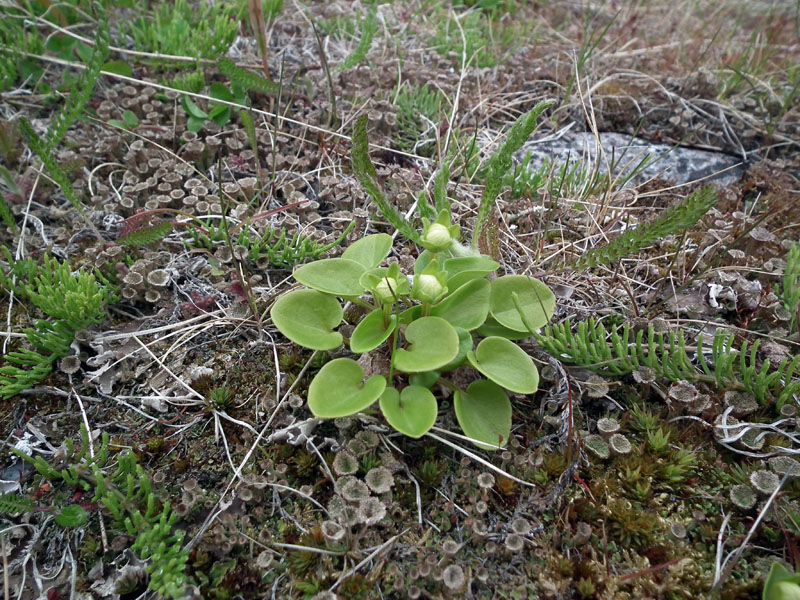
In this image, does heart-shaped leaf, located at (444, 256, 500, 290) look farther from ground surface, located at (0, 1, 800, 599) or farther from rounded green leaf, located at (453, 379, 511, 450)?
rounded green leaf, located at (453, 379, 511, 450)

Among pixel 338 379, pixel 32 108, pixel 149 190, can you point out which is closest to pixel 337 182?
pixel 149 190

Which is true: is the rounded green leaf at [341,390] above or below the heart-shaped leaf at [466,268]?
below

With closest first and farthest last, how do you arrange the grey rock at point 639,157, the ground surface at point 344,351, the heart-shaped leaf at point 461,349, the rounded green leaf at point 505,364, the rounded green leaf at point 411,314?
1. the ground surface at point 344,351
2. the rounded green leaf at point 505,364
3. the heart-shaped leaf at point 461,349
4. the rounded green leaf at point 411,314
5. the grey rock at point 639,157

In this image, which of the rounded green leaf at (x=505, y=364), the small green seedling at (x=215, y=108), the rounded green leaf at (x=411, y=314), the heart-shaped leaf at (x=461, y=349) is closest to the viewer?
the rounded green leaf at (x=505, y=364)

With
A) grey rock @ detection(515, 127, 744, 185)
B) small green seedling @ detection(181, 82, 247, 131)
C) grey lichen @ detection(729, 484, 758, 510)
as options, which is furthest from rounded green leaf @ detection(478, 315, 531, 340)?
small green seedling @ detection(181, 82, 247, 131)

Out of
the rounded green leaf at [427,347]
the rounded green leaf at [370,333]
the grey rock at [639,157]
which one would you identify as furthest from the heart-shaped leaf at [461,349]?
the grey rock at [639,157]

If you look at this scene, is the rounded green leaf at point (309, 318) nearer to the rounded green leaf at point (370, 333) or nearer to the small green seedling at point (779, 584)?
the rounded green leaf at point (370, 333)
